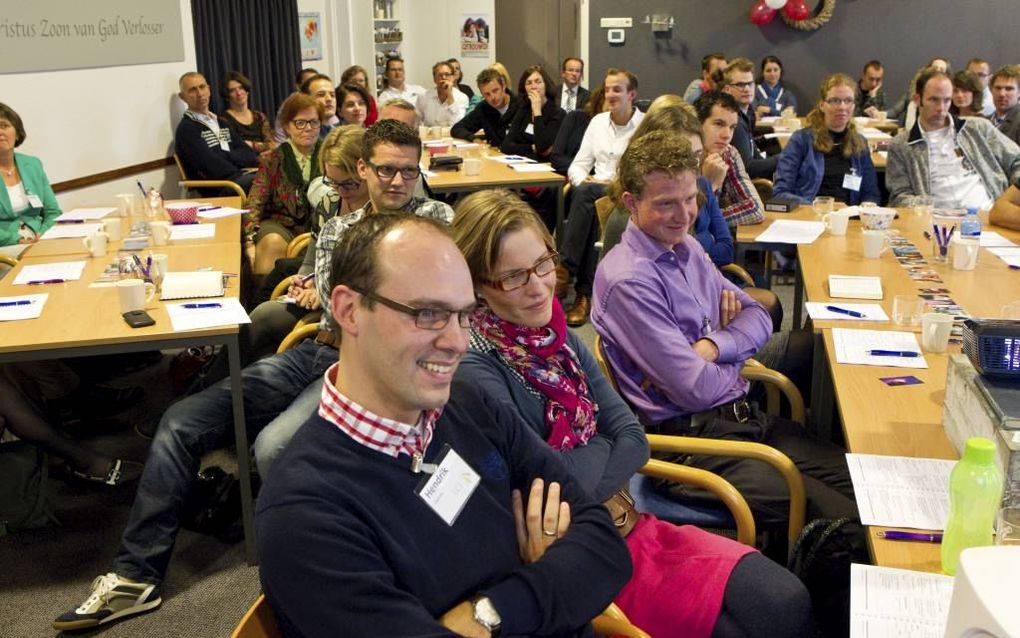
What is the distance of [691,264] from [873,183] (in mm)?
3028

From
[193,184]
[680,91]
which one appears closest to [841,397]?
[193,184]

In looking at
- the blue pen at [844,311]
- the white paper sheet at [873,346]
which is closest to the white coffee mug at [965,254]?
the blue pen at [844,311]

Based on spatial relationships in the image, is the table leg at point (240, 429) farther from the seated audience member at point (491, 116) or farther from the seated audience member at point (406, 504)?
the seated audience member at point (491, 116)

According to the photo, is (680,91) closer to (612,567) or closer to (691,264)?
(691,264)

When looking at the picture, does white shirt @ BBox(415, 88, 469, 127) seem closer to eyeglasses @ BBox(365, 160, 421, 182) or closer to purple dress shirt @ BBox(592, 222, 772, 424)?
eyeglasses @ BBox(365, 160, 421, 182)

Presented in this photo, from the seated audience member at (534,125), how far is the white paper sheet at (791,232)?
2951 millimetres

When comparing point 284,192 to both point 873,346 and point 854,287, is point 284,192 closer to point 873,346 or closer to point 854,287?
point 854,287

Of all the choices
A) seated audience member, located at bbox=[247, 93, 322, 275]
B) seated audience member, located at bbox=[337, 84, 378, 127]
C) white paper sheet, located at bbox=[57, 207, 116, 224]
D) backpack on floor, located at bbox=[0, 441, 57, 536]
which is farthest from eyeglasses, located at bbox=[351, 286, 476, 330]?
seated audience member, located at bbox=[337, 84, 378, 127]

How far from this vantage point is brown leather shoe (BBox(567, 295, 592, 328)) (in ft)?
17.5

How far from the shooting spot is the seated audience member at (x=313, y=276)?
350 centimetres

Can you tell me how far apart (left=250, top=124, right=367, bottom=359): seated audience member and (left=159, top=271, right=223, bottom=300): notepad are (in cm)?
26

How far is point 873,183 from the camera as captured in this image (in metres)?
5.37

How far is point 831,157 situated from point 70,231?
12.9 feet

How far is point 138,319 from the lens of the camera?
9.62 ft
